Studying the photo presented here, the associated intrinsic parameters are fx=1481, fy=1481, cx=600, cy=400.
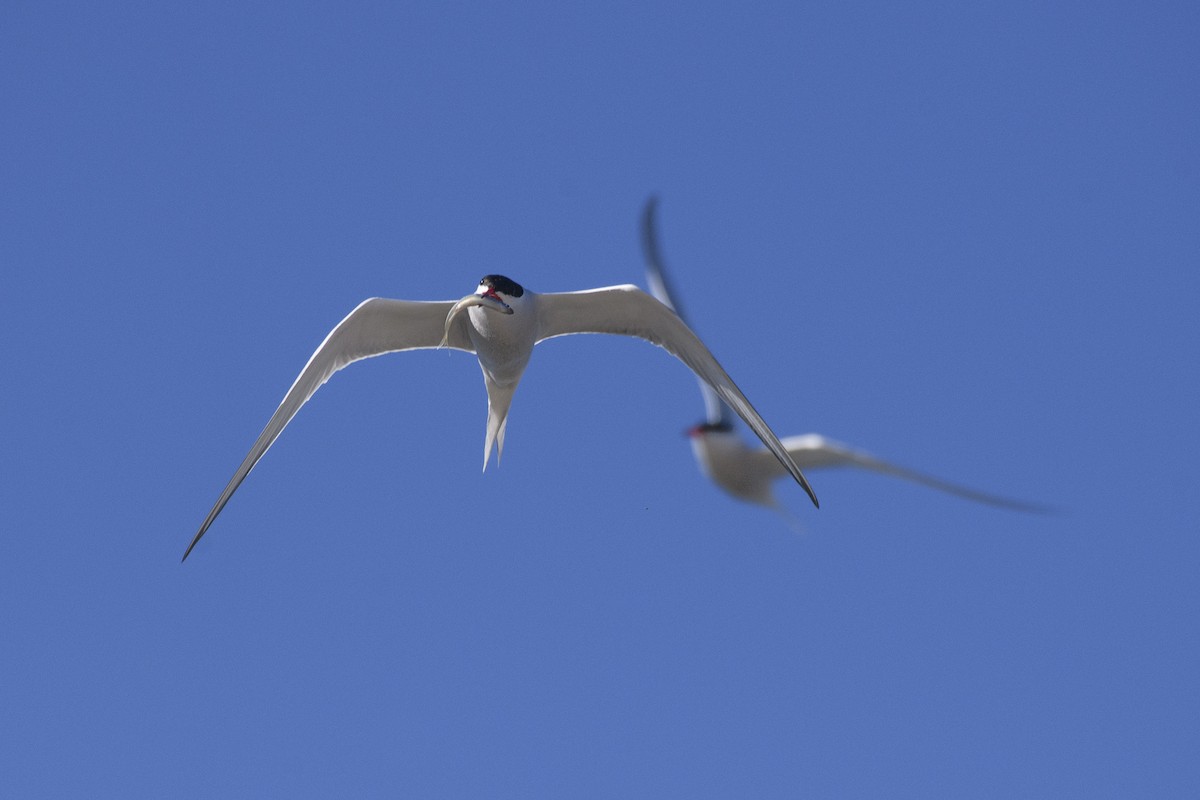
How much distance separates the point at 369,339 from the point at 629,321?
170 cm

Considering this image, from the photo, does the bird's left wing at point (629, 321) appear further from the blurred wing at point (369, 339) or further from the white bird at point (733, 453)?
the white bird at point (733, 453)

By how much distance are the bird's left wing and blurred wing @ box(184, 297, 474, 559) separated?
24.0 inches

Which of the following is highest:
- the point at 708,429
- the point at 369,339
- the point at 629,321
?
the point at 708,429

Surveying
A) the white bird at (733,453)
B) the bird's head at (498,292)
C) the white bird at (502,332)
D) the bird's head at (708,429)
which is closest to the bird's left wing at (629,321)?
the white bird at (502,332)

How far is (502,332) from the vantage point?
920 cm

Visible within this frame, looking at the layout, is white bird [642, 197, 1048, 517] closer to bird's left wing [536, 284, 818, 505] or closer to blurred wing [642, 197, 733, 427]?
blurred wing [642, 197, 733, 427]

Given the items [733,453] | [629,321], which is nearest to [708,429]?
[733,453]

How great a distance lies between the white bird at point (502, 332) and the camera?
9062 mm

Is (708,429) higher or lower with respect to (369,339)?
higher

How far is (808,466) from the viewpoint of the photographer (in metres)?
15.5

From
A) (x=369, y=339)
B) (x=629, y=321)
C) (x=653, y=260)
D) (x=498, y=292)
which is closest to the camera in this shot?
(x=498, y=292)

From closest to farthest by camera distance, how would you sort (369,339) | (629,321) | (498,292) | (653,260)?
(498,292), (369,339), (629,321), (653,260)

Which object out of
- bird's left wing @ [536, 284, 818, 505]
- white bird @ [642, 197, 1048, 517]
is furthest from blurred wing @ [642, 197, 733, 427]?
bird's left wing @ [536, 284, 818, 505]

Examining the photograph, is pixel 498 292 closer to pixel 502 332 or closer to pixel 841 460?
pixel 502 332
